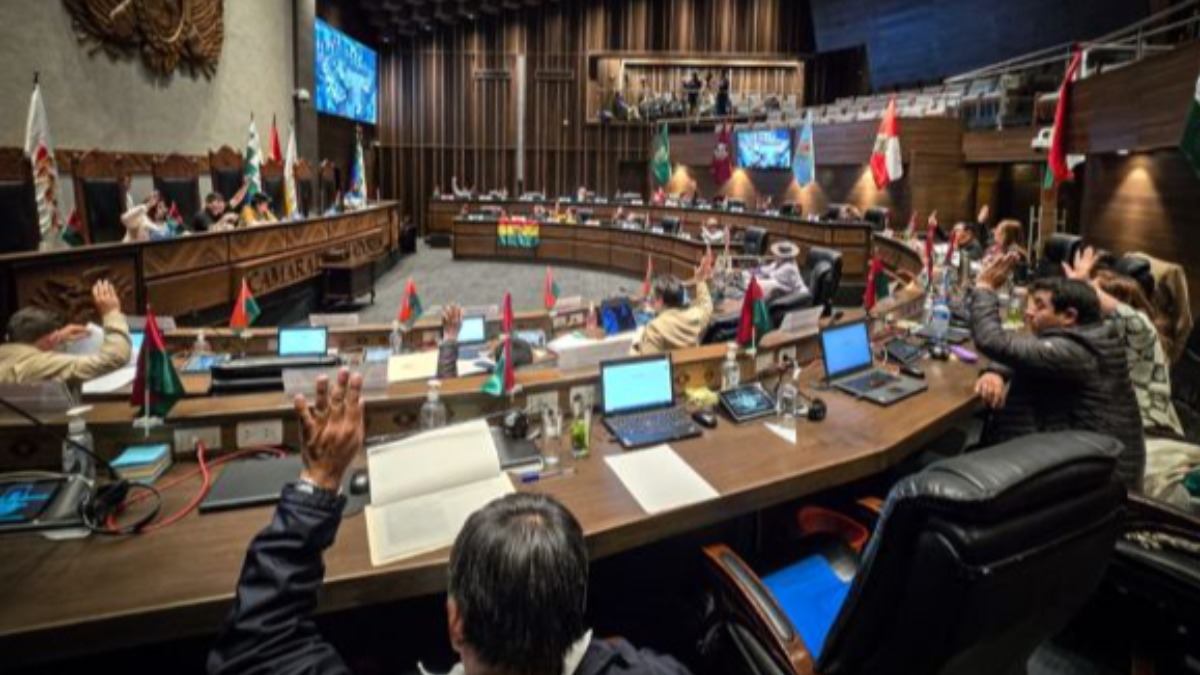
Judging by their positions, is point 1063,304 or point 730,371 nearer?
point 1063,304

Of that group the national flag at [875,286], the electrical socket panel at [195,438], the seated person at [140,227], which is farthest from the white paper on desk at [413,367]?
the seated person at [140,227]

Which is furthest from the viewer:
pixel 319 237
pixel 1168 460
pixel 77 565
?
pixel 319 237

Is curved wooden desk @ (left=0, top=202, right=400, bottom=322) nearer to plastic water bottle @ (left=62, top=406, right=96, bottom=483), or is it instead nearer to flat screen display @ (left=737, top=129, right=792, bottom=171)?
plastic water bottle @ (left=62, top=406, right=96, bottom=483)

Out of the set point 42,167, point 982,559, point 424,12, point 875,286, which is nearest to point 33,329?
point 982,559

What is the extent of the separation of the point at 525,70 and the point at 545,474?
53.0 ft

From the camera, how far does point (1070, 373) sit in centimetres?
235

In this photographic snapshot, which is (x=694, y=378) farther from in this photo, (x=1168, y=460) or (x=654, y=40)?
(x=654, y=40)

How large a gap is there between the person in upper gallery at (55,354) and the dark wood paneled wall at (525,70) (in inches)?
575

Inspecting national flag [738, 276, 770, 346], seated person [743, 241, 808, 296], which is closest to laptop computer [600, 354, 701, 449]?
national flag [738, 276, 770, 346]

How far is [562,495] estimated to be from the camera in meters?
1.83

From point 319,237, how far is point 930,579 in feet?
27.4

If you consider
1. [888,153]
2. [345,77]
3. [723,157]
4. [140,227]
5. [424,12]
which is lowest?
[140,227]

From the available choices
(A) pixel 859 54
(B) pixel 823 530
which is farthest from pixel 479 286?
(A) pixel 859 54

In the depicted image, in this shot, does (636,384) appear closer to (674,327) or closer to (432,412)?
(432,412)
